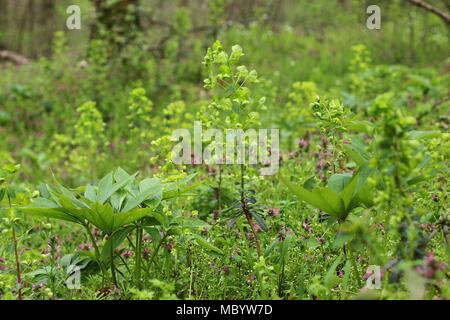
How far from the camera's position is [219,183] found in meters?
3.73

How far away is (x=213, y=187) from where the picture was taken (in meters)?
4.07

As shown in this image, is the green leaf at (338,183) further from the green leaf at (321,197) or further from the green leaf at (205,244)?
the green leaf at (205,244)

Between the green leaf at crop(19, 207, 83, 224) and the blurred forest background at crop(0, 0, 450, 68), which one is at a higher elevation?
the blurred forest background at crop(0, 0, 450, 68)

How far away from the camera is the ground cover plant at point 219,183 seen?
8.59 feet

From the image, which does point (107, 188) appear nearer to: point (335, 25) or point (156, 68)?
point (156, 68)

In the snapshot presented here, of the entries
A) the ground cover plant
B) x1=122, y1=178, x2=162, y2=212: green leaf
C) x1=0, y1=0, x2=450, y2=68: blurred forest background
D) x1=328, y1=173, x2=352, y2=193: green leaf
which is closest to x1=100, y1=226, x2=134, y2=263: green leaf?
the ground cover plant

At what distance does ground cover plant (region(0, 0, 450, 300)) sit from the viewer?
8.59ft

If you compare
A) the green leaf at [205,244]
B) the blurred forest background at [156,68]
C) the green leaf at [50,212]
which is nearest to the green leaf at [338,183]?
the green leaf at [205,244]

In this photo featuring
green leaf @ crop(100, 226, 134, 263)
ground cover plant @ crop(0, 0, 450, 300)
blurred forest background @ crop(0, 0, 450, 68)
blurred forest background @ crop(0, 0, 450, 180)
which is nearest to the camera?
ground cover plant @ crop(0, 0, 450, 300)

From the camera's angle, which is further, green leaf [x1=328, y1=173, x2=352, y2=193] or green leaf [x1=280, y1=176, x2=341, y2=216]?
green leaf [x1=328, y1=173, x2=352, y2=193]

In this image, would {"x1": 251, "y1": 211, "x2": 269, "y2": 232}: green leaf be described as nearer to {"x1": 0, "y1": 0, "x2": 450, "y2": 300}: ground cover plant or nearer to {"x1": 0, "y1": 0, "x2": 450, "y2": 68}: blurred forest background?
{"x1": 0, "y1": 0, "x2": 450, "y2": 300}: ground cover plant

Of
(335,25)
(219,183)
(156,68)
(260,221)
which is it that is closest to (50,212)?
(260,221)
